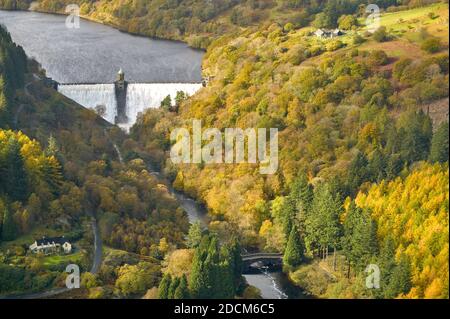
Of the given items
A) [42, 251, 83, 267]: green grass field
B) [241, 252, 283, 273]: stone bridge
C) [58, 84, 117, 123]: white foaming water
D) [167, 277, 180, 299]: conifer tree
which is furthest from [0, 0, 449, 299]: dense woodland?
[58, 84, 117, 123]: white foaming water

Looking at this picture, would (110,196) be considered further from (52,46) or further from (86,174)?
(52,46)

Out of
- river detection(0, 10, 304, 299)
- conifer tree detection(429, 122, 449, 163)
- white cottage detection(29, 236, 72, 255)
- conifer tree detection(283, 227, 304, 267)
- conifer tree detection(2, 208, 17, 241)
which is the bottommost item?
conifer tree detection(283, 227, 304, 267)

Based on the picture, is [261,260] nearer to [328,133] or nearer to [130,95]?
[328,133]

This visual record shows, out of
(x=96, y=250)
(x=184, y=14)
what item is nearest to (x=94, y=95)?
(x=96, y=250)

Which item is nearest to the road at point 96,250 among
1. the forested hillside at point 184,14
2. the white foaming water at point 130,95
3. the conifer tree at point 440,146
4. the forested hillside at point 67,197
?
the forested hillside at point 67,197

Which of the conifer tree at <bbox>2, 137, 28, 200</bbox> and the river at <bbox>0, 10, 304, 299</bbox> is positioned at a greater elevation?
the river at <bbox>0, 10, 304, 299</bbox>

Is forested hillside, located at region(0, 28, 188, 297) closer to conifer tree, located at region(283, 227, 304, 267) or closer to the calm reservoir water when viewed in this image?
conifer tree, located at region(283, 227, 304, 267)
